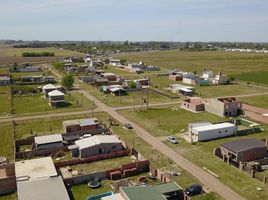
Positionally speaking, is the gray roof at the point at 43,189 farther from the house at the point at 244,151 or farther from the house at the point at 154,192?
the house at the point at 244,151

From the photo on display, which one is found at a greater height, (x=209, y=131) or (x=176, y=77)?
(x=176, y=77)

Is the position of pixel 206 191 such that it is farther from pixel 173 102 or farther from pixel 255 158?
pixel 173 102

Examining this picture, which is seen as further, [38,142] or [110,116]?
[110,116]

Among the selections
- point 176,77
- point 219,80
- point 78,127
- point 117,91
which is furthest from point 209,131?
point 176,77

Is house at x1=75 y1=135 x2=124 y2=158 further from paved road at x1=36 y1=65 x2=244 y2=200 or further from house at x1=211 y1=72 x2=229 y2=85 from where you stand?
house at x1=211 y1=72 x2=229 y2=85

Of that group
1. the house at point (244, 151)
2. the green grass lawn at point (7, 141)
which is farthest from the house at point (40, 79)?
the house at point (244, 151)

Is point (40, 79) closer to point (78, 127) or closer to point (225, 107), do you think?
point (78, 127)

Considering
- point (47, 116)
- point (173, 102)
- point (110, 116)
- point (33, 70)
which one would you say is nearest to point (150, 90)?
point (173, 102)
